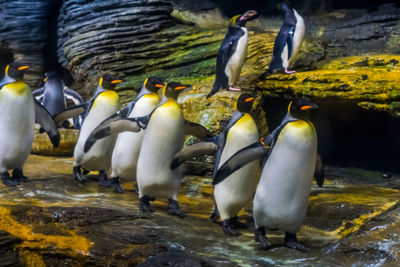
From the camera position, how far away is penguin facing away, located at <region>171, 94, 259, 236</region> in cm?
367

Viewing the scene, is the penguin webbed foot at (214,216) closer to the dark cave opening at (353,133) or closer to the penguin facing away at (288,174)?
the penguin facing away at (288,174)

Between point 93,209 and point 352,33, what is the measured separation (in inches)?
238

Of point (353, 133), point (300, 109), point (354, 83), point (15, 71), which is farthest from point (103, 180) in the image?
point (353, 133)

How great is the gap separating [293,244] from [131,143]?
6.62 ft

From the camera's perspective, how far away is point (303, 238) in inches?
143

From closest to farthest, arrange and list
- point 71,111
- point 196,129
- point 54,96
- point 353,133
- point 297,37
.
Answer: point 196,129, point 71,111, point 297,37, point 353,133, point 54,96

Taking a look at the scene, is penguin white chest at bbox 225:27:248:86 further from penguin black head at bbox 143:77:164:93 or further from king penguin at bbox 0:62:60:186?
king penguin at bbox 0:62:60:186

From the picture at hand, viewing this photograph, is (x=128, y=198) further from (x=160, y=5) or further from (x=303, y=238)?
(x=160, y=5)

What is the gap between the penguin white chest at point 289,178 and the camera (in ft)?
10.6

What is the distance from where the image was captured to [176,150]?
404 cm

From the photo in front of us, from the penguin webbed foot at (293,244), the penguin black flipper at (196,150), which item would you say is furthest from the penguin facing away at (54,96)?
the penguin webbed foot at (293,244)

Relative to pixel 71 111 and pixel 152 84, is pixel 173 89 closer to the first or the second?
pixel 152 84

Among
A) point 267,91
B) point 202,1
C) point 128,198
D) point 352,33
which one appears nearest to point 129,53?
point 202,1

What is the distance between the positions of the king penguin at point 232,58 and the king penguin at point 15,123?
2.51 metres
